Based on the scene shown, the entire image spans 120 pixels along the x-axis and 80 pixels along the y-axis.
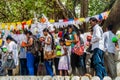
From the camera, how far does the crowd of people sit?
10.0 metres

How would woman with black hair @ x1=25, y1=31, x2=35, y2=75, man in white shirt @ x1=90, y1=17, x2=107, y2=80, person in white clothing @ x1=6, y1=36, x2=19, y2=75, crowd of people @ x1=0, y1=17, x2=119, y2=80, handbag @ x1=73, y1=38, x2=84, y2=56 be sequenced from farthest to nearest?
person in white clothing @ x1=6, y1=36, x2=19, y2=75 < woman with black hair @ x1=25, y1=31, x2=35, y2=75 < handbag @ x1=73, y1=38, x2=84, y2=56 < crowd of people @ x1=0, y1=17, x2=119, y2=80 < man in white shirt @ x1=90, y1=17, x2=107, y2=80

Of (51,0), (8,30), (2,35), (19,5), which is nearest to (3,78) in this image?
(2,35)

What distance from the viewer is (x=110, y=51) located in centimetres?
1013

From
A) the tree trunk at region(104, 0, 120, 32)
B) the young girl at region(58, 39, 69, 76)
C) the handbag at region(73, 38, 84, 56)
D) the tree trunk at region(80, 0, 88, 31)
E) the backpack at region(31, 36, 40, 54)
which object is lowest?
the young girl at region(58, 39, 69, 76)

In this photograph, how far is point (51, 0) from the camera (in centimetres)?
1748

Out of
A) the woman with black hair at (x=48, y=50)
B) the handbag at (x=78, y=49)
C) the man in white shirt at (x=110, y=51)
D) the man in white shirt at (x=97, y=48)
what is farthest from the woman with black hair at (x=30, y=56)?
the man in white shirt at (x=110, y=51)

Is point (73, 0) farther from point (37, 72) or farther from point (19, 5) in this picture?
point (37, 72)

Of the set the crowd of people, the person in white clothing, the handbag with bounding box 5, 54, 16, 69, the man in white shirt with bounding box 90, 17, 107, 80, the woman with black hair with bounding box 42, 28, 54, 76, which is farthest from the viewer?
the person in white clothing

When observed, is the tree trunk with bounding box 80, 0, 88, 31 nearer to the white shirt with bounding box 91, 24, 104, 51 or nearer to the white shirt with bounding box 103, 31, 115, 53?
the white shirt with bounding box 103, 31, 115, 53

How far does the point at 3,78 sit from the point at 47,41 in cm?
190

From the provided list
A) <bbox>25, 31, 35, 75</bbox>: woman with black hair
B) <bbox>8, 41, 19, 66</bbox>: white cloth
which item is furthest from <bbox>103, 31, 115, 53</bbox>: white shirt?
<bbox>8, 41, 19, 66</bbox>: white cloth

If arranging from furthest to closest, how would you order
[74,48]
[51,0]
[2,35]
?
[51,0], [2,35], [74,48]

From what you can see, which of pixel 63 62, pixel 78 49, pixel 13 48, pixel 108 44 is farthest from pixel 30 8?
pixel 108 44

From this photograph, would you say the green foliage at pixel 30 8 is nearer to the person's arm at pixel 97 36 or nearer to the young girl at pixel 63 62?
the young girl at pixel 63 62
